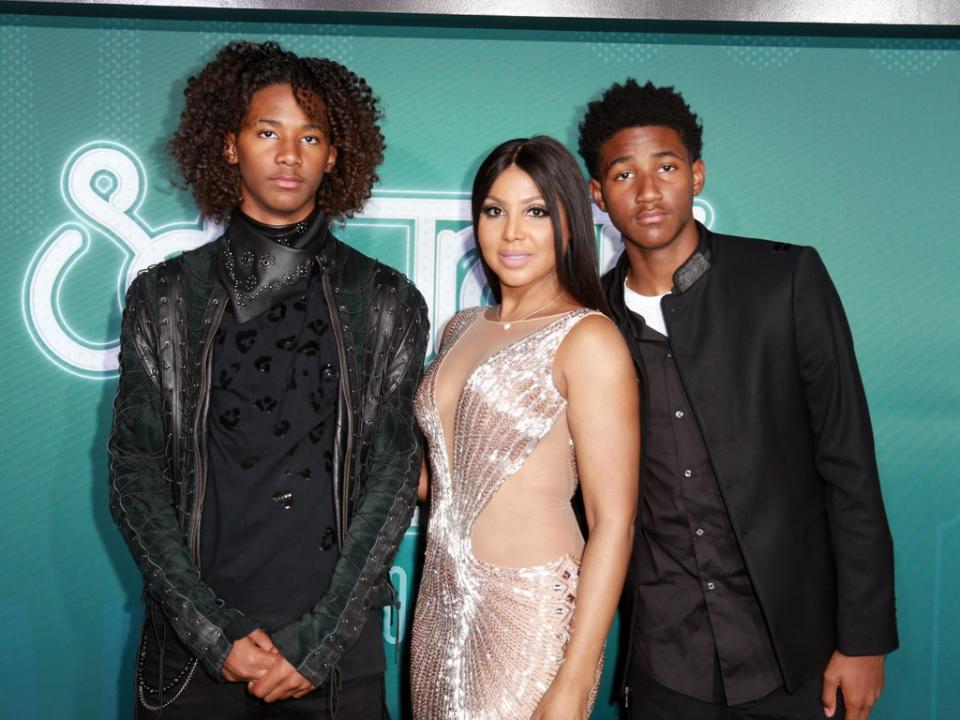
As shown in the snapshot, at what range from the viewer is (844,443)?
2309 mm

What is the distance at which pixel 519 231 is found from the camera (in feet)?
7.42

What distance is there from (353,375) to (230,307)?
0.39 m

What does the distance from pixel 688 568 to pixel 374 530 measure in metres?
0.87

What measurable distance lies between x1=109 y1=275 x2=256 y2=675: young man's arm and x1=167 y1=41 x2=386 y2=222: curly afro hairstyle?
415 mm

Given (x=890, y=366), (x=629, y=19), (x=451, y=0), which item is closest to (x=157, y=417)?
(x=451, y=0)

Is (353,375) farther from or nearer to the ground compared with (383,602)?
farther from the ground

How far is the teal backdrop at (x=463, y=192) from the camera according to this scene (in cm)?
325

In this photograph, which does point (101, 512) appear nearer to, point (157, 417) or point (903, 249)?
point (157, 417)

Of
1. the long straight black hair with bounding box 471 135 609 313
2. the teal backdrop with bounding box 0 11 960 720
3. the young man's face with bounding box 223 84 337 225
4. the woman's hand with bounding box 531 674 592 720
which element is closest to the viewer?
the woman's hand with bounding box 531 674 592 720

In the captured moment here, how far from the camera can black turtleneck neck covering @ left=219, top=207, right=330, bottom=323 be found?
7.75ft

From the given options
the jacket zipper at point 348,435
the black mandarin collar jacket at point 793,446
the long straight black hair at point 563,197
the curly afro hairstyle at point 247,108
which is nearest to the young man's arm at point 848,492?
the black mandarin collar jacket at point 793,446

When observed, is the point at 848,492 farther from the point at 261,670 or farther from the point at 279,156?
the point at 279,156

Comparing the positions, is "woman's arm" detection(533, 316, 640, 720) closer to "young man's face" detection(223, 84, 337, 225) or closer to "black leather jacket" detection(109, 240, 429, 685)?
"black leather jacket" detection(109, 240, 429, 685)

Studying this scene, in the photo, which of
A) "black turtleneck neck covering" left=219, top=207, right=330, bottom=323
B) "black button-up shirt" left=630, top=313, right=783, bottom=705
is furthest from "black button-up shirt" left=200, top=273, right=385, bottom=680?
"black button-up shirt" left=630, top=313, right=783, bottom=705
